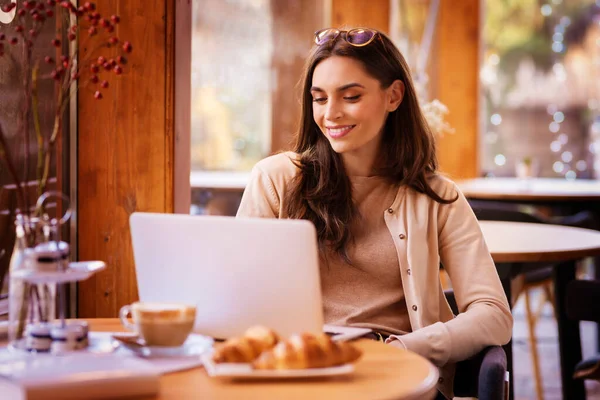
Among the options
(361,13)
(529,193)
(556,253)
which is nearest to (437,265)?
(556,253)

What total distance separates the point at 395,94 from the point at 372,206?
31 centimetres

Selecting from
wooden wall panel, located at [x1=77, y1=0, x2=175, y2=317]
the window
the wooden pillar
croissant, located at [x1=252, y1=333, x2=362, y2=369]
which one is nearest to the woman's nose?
wooden wall panel, located at [x1=77, y1=0, x2=175, y2=317]

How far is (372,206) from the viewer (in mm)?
2246

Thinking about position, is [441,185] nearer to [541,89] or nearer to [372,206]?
[372,206]

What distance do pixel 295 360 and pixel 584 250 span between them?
1.89 meters

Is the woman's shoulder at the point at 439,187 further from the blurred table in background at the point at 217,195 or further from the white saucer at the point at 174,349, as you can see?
the blurred table in background at the point at 217,195

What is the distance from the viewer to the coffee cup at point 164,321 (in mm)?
1442

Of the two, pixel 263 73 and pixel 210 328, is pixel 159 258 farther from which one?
pixel 263 73

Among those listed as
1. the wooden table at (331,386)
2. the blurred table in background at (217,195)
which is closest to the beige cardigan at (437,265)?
the wooden table at (331,386)

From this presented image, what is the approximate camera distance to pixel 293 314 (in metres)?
1.42

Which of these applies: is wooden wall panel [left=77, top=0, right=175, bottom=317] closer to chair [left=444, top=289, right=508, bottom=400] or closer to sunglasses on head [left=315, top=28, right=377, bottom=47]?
sunglasses on head [left=315, top=28, right=377, bottom=47]

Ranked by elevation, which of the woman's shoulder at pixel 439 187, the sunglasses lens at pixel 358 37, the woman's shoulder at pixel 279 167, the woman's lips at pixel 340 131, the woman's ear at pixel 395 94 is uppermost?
the sunglasses lens at pixel 358 37

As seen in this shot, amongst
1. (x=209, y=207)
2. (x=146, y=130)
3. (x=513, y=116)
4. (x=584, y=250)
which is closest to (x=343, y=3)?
(x=209, y=207)

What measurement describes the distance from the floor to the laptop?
226cm
